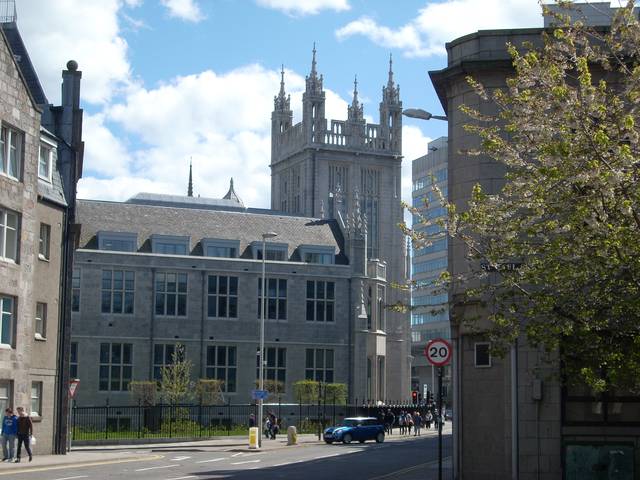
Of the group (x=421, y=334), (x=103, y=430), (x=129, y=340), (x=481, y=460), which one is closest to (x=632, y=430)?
(x=481, y=460)

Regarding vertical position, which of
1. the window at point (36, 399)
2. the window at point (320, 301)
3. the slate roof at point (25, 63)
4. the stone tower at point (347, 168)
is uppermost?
the stone tower at point (347, 168)

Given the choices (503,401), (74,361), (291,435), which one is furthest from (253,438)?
(503,401)

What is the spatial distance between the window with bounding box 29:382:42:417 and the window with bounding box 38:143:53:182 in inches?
260

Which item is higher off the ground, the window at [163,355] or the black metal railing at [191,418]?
the window at [163,355]

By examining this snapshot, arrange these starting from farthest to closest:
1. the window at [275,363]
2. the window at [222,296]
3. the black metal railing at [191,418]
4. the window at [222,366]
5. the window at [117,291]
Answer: the window at [275,363]
the window at [222,296]
the window at [222,366]
the window at [117,291]
the black metal railing at [191,418]

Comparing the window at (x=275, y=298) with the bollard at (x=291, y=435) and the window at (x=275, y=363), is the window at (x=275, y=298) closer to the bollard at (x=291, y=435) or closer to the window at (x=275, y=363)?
the window at (x=275, y=363)

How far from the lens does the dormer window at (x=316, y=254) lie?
67.8 meters

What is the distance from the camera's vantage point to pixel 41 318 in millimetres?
36625

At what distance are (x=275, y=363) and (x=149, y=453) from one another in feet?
81.7

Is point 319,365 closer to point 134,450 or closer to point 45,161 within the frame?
point 134,450

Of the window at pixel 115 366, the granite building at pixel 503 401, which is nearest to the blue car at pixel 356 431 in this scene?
the window at pixel 115 366

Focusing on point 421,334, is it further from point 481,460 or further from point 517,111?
point 517,111

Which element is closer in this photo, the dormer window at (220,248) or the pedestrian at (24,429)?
the pedestrian at (24,429)

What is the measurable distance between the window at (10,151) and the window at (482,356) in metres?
15.4
